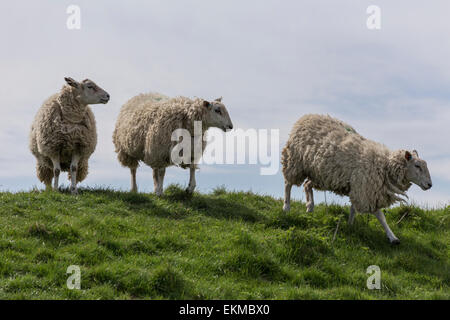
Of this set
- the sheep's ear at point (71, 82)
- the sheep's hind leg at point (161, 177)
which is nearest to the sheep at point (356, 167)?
the sheep's hind leg at point (161, 177)

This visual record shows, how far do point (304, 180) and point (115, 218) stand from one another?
4.98 m

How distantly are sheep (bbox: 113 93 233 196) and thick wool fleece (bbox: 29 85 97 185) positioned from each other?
124 centimetres

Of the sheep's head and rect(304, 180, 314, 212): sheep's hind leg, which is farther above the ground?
the sheep's head

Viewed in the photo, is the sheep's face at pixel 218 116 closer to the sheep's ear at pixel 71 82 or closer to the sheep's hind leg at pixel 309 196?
the sheep's hind leg at pixel 309 196

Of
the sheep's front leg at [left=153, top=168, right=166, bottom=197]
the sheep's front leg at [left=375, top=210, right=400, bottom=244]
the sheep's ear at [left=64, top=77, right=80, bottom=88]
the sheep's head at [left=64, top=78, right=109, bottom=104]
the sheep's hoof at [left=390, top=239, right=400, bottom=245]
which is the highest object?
the sheep's ear at [left=64, top=77, right=80, bottom=88]

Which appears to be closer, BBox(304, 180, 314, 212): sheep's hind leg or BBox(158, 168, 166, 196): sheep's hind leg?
BBox(304, 180, 314, 212): sheep's hind leg

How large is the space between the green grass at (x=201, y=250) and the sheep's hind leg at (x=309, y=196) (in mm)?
348

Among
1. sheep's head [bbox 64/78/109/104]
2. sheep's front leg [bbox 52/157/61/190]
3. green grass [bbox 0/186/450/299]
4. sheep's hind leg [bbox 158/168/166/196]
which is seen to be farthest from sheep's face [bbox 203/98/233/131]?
sheep's front leg [bbox 52/157/61/190]

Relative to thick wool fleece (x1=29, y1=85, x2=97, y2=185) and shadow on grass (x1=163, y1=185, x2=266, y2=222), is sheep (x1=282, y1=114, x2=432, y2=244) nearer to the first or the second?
shadow on grass (x1=163, y1=185, x2=266, y2=222)

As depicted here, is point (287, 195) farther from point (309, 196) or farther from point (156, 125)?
point (156, 125)

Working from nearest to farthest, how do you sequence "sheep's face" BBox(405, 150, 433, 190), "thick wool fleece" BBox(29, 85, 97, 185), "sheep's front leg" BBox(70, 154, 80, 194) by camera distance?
"sheep's face" BBox(405, 150, 433, 190) → "sheep's front leg" BBox(70, 154, 80, 194) → "thick wool fleece" BBox(29, 85, 97, 185)

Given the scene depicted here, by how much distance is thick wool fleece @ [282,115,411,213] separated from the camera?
37.0ft

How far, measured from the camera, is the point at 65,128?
13438 millimetres
